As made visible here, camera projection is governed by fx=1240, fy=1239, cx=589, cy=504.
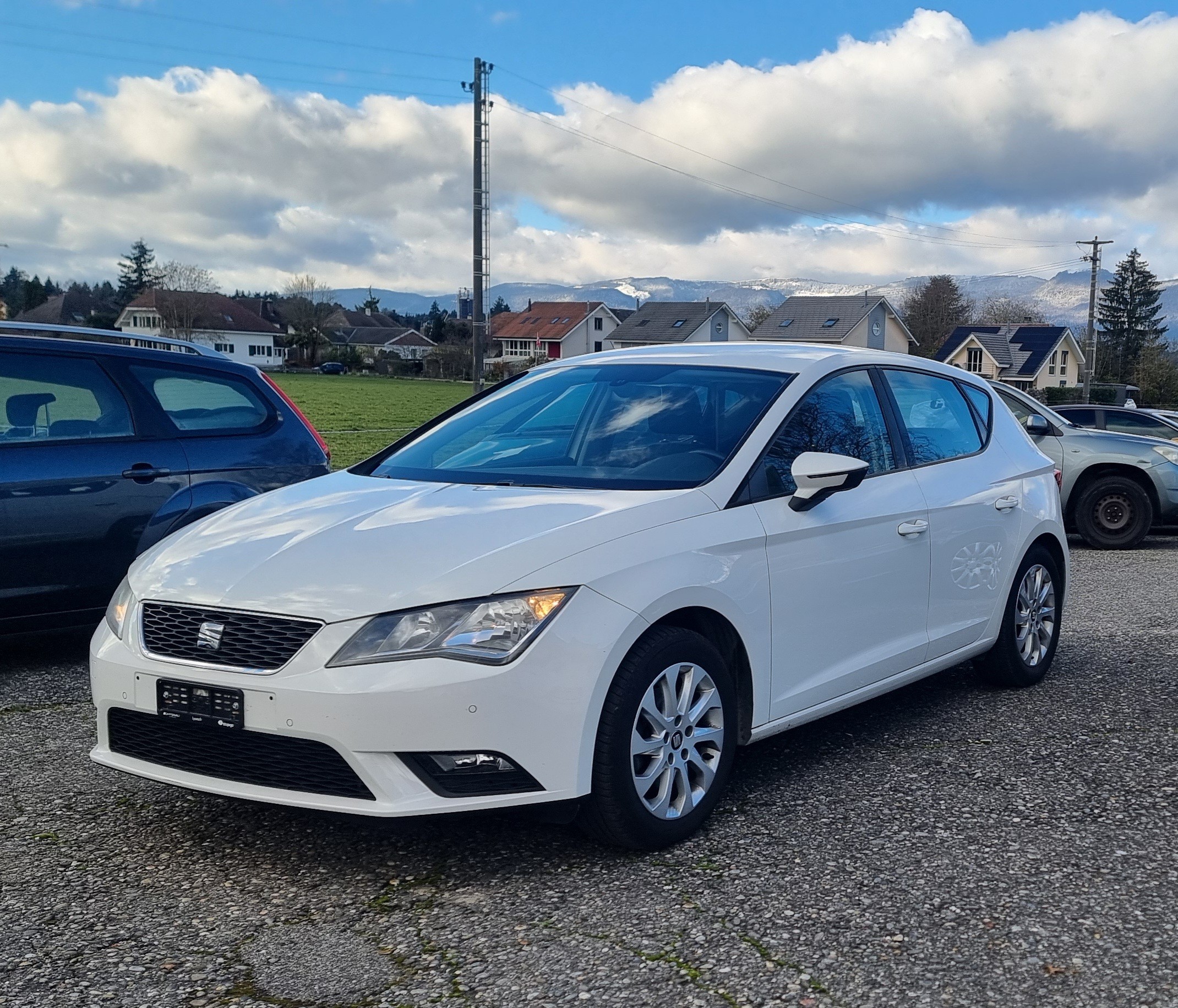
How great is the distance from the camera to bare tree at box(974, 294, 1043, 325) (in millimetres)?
123312

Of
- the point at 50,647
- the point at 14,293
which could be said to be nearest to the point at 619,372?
the point at 50,647

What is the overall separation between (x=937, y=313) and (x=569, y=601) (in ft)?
367

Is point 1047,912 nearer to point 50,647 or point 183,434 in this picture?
point 183,434

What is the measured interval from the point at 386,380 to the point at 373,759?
8635 centimetres

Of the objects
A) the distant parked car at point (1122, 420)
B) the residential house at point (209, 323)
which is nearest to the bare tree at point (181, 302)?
the residential house at point (209, 323)

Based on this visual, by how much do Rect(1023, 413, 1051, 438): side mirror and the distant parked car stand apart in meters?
2.91

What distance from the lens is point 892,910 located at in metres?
3.41

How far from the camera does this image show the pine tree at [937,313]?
109 meters

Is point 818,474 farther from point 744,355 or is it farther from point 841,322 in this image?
point 841,322

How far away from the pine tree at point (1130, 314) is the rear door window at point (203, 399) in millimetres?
105981

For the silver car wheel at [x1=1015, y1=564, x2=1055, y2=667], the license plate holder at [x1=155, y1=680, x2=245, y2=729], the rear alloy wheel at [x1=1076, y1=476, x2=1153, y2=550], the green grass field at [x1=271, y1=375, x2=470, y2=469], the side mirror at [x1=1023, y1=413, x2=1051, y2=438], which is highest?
the side mirror at [x1=1023, y1=413, x2=1051, y2=438]

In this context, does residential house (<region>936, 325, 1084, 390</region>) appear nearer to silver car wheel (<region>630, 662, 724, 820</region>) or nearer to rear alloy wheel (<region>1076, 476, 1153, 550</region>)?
rear alloy wheel (<region>1076, 476, 1153, 550</region>)

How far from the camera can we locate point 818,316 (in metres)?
91.0

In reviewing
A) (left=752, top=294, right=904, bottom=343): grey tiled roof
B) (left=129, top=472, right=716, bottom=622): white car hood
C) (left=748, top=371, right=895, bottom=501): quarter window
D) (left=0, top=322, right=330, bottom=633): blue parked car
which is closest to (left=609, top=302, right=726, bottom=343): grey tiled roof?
(left=752, top=294, right=904, bottom=343): grey tiled roof
